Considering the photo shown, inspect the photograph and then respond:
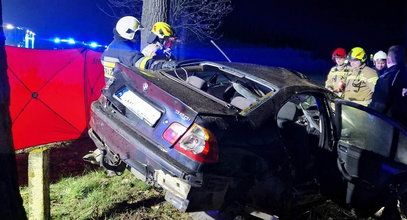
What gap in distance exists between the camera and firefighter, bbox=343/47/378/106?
19.9ft

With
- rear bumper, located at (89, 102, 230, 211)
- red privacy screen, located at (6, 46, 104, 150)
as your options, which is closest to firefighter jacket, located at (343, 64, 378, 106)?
red privacy screen, located at (6, 46, 104, 150)

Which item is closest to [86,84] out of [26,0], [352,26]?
[26,0]

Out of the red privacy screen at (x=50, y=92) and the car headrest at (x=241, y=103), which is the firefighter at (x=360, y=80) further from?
the red privacy screen at (x=50, y=92)

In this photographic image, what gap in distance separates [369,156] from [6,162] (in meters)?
3.17

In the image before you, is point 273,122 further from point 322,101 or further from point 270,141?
point 322,101

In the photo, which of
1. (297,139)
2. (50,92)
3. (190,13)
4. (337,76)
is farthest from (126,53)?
(190,13)

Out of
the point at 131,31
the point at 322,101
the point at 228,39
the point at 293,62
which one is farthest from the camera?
the point at 293,62

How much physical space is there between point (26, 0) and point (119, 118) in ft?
79.1

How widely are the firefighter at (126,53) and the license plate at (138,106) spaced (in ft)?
3.31

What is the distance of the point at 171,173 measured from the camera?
245 centimetres

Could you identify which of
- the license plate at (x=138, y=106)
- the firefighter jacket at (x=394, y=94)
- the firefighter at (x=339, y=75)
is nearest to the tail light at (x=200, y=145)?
the license plate at (x=138, y=106)

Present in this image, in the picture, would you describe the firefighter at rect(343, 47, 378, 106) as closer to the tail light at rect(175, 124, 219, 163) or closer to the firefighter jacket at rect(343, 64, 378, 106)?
the firefighter jacket at rect(343, 64, 378, 106)

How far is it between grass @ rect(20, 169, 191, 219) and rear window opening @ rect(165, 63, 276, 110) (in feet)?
4.21

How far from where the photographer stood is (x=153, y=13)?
6.86 metres
